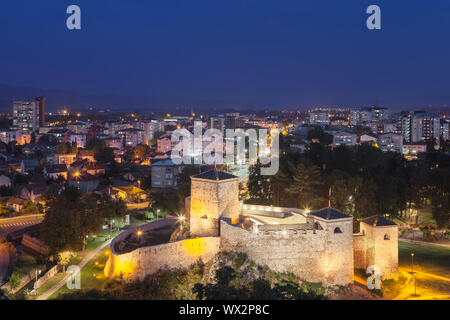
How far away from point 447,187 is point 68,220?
2343 cm

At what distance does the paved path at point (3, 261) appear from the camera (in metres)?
19.0

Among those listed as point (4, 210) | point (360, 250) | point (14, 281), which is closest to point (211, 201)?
point (360, 250)

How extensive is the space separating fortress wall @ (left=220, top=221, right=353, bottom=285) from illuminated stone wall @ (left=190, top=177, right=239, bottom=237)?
728mm

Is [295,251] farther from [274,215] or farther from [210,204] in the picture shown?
[210,204]

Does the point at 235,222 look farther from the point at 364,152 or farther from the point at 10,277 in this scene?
the point at 364,152

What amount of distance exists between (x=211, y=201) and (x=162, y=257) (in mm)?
2732

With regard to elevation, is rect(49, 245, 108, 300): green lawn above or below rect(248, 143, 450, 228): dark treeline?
below

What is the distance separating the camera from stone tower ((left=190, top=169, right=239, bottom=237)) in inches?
619

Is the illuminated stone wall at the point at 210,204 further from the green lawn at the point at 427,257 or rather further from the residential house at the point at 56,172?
the residential house at the point at 56,172

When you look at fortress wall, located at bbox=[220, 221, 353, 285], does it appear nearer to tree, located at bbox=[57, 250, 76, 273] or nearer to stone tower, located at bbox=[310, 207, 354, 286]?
stone tower, located at bbox=[310, 207, 354, 286]

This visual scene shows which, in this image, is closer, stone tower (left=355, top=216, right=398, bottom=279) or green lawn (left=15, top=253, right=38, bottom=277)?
stone tower (left=355, top=216, right=398, bottom=279)

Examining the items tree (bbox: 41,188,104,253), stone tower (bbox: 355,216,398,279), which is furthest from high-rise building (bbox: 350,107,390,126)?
tree (bbox: 41,188,104,253)

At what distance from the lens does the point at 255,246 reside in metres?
15.1

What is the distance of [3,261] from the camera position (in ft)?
67.7
